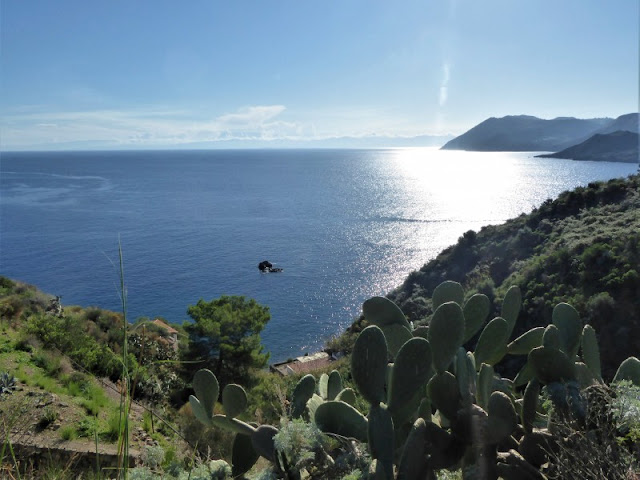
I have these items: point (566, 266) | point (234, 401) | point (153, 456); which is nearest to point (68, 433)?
point (234, 401)

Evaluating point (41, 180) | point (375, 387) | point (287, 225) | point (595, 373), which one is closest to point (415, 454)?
point (375, 387)

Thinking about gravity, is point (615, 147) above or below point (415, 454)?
above

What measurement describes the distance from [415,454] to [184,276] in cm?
3591

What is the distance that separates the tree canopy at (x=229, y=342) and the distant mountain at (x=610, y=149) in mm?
124640

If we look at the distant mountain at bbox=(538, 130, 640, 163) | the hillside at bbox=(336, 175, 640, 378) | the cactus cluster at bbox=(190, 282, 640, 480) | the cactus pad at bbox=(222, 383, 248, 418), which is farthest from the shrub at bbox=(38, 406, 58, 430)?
the distant mountain at bbox=(538, 130, 640, 163)

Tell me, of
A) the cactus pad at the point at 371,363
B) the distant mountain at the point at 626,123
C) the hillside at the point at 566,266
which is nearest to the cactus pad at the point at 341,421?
the cactus pad at the point at 371,363

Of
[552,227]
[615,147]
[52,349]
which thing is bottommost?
[52,349]

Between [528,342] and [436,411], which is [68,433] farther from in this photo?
[528,342]

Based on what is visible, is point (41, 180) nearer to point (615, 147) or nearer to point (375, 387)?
point (375, 387)

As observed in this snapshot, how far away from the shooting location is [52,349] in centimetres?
1048

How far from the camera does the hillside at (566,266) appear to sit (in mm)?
11117

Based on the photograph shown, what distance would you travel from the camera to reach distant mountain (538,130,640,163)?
118 metres

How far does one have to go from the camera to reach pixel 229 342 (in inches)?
617

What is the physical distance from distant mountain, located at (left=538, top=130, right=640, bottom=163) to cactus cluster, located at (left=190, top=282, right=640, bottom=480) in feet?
436
